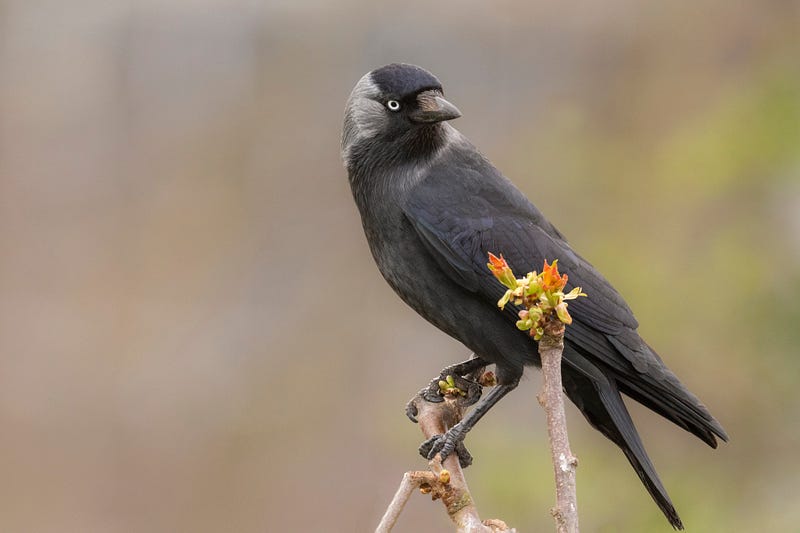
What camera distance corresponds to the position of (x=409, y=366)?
25.3 feet

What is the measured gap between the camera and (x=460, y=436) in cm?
391

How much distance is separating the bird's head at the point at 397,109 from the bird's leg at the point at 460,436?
928 mm

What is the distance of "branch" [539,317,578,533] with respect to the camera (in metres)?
2.13

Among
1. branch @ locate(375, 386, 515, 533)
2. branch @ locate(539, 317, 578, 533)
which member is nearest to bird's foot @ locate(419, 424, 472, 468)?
branch @ locate(375, 386, 515, 533)

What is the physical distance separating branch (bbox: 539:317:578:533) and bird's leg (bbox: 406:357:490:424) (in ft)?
5.25

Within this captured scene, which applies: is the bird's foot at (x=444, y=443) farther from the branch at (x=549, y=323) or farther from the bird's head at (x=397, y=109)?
the branch at (x=549, y=323)

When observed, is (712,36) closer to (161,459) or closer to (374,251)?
(374,251)

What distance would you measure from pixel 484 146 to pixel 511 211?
3807 millimetres

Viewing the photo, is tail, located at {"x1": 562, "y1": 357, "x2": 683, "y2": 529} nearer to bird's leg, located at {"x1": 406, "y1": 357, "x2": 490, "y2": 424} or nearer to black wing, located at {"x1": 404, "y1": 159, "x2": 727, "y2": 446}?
black wing, located at {"x1": 404, "y1": 159, "x2": 727, "y2": 446}

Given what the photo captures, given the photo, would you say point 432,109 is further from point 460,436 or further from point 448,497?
point 448,497

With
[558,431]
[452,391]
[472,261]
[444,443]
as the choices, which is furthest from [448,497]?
[472,261]

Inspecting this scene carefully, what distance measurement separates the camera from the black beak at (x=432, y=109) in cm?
405

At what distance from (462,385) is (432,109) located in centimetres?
96

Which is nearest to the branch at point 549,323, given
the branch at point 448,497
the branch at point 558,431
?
the branch at point 558,431
